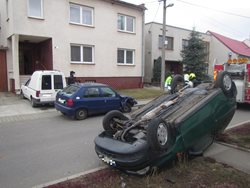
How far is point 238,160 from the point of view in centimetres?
468

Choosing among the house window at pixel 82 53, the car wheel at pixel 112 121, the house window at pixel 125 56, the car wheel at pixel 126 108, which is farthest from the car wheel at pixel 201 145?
the house window at pixel 125 56

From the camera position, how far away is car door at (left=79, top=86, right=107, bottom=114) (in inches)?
364

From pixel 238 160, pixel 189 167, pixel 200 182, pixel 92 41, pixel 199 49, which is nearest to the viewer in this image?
pixel 200 182

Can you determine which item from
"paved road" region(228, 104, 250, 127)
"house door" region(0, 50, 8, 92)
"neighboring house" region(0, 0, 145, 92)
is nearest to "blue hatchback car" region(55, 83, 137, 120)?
"paved road" region(228, 104, 250, 127)

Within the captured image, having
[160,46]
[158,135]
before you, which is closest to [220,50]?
[160,46]

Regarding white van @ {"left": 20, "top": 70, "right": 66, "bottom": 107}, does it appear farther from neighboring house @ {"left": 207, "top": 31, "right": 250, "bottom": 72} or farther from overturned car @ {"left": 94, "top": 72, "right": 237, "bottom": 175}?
neighboring house @ {"left": 207, "top": 31, "right": 250, "bottom": 72}

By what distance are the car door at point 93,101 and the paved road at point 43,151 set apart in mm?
842

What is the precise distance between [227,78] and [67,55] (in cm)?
1260

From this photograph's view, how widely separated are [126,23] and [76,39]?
16.4 feet

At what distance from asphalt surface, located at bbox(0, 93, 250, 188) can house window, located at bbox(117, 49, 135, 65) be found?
1061cm

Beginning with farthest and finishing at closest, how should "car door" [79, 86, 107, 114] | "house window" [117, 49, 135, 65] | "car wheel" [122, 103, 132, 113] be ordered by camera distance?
"house window" [117, 49, 135, 65]
"car wheel" [122, 103, 132, 113]
"car door" [79, 86, 107, 114]

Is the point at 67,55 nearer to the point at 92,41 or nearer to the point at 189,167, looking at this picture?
the point at 92,41

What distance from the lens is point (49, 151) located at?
5605 mm

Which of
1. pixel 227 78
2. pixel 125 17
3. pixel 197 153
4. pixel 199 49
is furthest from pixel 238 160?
pixel 199 49
